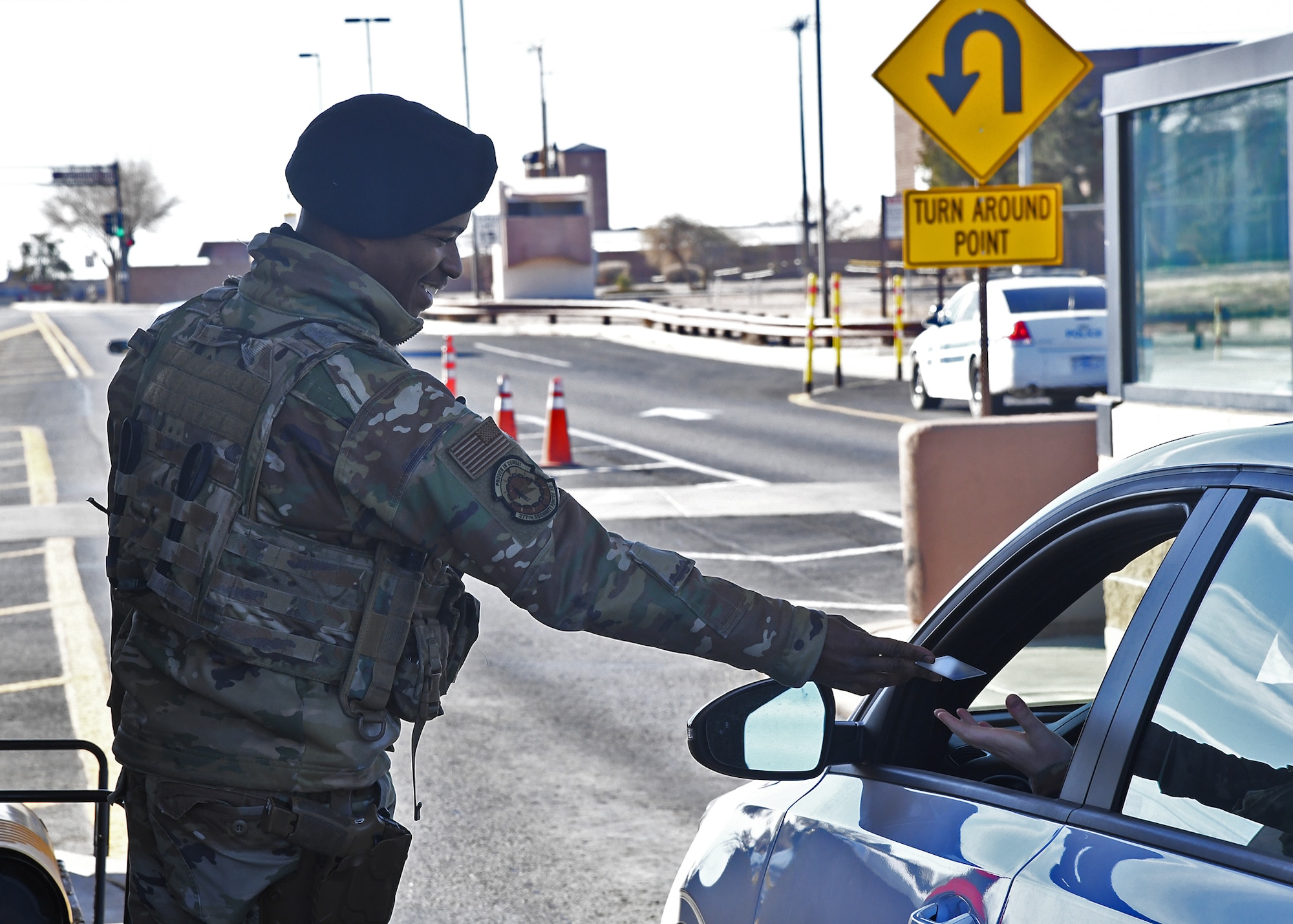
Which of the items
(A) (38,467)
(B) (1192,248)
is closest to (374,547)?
(B) (1192,248)

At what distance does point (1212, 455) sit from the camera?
1935mm

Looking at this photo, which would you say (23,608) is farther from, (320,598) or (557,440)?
(320,598)

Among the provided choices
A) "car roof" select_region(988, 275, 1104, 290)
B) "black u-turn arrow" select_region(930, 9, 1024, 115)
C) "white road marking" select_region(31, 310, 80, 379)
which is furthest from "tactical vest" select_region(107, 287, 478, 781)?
"white road marking" select_region(31, 310, 80, 379)

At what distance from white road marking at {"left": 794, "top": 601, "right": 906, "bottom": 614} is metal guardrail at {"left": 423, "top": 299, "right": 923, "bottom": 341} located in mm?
12819

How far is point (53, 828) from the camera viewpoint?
18.3 feet

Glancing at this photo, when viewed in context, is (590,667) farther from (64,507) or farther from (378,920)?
(64,507)

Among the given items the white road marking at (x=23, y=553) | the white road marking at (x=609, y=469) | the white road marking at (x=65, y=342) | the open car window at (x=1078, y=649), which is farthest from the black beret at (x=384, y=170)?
the white road marking at (x=65, y=342)

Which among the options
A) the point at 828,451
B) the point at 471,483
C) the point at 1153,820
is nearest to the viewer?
the point at 1153,820

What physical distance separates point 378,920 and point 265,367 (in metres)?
0.89

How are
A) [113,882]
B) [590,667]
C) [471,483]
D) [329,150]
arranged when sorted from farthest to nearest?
[590,667] < [113,882] < [329,150] < [471,483]

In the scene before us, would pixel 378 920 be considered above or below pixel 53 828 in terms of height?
above

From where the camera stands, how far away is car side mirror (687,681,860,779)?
7.82ft

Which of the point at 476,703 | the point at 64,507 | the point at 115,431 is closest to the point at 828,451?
the point at 64,507

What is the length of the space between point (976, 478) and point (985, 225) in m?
1.69
